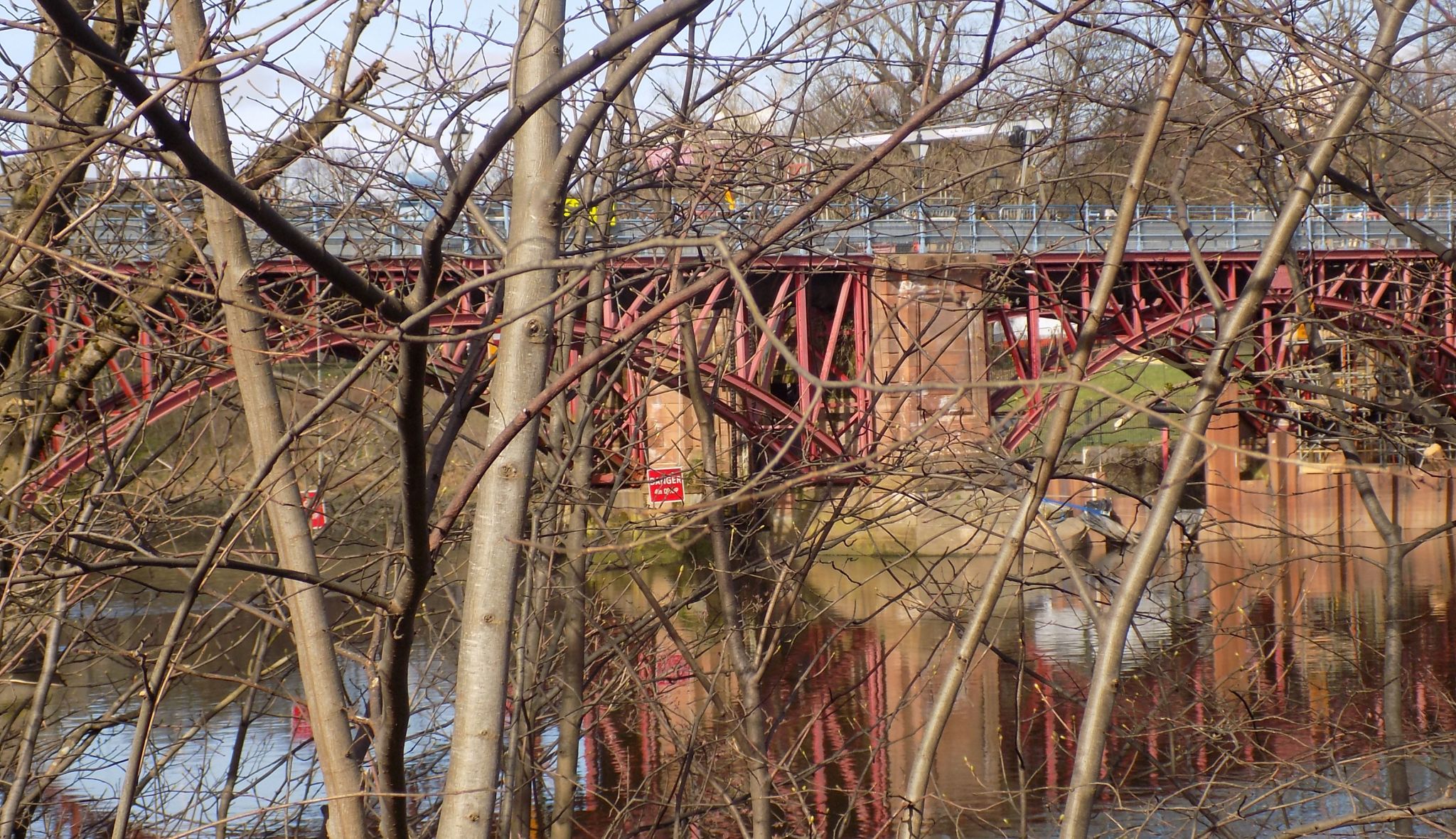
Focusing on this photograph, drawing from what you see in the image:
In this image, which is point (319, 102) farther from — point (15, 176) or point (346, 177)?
point (15, 176)

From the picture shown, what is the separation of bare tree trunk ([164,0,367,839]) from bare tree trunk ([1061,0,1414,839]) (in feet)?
5.76

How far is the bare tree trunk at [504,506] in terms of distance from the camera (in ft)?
8.11

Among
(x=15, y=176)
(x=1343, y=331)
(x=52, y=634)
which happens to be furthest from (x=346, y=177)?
(x=1343, y=331)

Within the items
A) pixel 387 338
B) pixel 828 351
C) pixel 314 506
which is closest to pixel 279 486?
pixel 314 506

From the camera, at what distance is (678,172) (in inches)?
202

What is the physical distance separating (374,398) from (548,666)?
6.77 feet

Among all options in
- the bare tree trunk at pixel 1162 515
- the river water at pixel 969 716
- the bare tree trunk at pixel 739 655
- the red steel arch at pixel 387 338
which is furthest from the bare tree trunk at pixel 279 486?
the bare tree trunk at pixel 1162 515

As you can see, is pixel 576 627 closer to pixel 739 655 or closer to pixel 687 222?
pixel 739 655

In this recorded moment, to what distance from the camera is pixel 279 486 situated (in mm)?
3170

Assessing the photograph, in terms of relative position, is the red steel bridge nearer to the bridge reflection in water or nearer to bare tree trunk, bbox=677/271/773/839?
bare tree trunk, bbox=677/271/773/839

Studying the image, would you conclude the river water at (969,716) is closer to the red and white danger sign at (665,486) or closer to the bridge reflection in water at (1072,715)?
the bridge reflection in water at (1072,715)

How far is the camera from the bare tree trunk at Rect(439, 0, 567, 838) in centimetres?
247

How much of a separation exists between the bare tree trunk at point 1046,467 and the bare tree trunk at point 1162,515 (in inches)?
6.2

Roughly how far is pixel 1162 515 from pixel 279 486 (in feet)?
7.01
